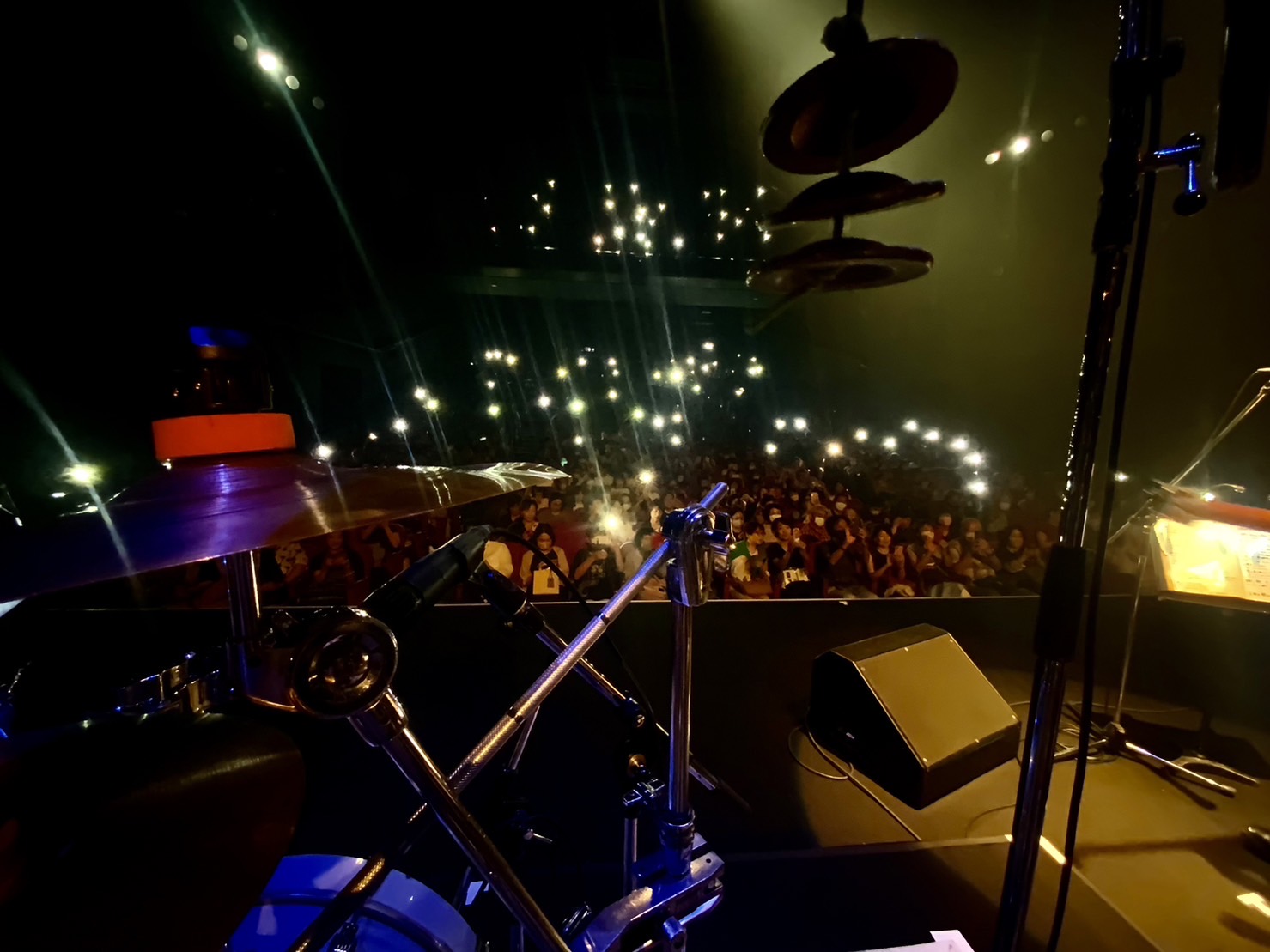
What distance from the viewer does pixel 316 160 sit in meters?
3.90

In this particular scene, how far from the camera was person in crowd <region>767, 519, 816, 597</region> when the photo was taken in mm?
3416

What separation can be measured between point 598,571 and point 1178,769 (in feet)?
8.94

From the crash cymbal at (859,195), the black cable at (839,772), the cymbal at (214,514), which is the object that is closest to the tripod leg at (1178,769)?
the black cable at (839,772)

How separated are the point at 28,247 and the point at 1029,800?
13.1 feet

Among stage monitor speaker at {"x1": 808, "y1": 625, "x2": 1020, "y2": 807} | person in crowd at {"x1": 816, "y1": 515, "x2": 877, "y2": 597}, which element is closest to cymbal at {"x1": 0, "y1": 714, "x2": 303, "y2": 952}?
stage monitor speaker at {"x1": 808, "y1": 625, "x2": 1020, "y2": 807}

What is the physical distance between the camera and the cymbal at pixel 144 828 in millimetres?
422

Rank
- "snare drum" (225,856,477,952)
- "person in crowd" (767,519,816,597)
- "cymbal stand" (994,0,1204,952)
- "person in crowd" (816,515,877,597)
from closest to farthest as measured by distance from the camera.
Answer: "cymbal stand" (994,0,1204,952) → "snare drum" (225,856,477,952) → "person in crowd" (767,519,816,597) → "person in crowd" (816,515,877,597)

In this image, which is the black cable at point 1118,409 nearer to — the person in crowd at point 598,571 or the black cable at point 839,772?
the black cable at point 839,772

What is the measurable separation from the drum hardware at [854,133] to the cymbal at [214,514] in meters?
0.80

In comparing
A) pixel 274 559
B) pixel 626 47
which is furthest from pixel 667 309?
pixel 274 559

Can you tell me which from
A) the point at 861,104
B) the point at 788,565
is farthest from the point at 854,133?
the point at 788,565

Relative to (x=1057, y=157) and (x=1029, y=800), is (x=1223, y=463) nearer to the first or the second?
(x=1057, y=157)

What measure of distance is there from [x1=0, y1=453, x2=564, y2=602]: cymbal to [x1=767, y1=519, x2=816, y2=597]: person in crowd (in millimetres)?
3137

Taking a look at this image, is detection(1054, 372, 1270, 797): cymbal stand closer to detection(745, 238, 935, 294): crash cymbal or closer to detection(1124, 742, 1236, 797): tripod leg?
detection(1124, 742, 1236, 797): tripod leg
